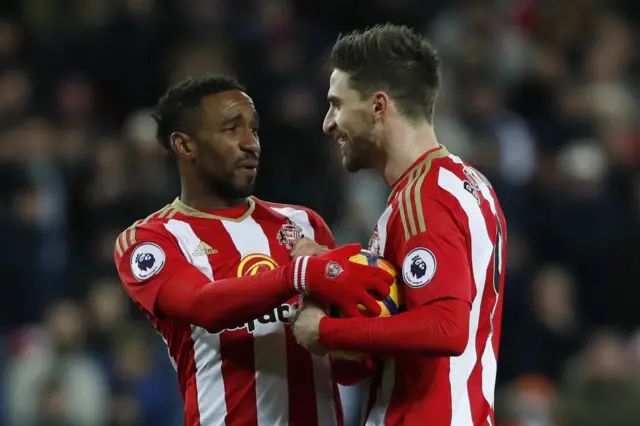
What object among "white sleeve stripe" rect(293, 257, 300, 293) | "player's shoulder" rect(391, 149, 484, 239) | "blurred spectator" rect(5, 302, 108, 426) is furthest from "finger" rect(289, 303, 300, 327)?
"blurred spectator" rect(5, 302, 108, 426)

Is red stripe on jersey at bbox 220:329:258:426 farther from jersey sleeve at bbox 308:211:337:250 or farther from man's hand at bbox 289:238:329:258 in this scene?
jersey sleeve at bbox 308:211:337:250

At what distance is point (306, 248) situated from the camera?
421 cm

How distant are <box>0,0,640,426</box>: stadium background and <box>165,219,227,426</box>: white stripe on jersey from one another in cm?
333

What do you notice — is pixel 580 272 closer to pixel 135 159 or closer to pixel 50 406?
pixel 135 159

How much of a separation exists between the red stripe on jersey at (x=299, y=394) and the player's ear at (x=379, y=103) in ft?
2.74

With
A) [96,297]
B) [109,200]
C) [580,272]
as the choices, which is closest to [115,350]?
[96,297]

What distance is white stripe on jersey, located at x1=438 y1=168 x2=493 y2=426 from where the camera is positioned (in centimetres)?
391

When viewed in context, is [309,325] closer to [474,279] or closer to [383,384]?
[383,384]

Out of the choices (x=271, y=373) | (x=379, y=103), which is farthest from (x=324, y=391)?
(x=379, y=103)

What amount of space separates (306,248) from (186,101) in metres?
0.74

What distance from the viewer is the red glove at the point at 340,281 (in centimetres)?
381

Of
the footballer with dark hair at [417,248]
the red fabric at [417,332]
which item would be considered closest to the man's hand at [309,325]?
the footballer with dark hair at [417,248]

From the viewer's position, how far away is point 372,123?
4.11 metres

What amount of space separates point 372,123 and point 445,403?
0.95 metres
